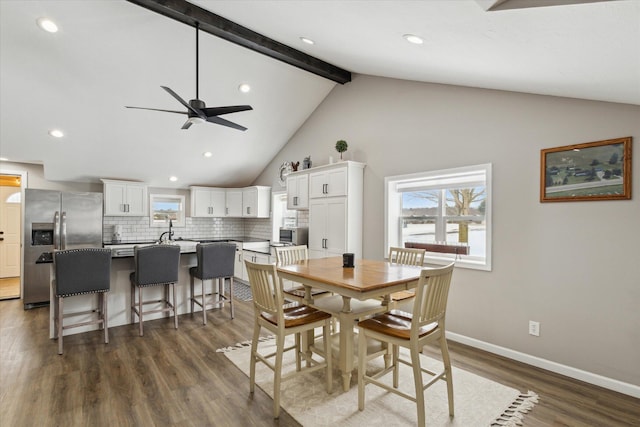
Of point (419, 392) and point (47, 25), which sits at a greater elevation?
point (47, 25)

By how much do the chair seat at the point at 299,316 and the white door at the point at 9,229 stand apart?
23.8ft

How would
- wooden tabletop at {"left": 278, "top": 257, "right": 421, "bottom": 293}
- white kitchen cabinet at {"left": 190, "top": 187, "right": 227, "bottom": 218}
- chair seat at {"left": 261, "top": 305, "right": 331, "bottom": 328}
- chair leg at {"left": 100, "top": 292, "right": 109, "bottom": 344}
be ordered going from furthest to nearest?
white kitchen cabinet at {"left": 190, "top": 187, "right": 227, "bottom": 218}, chair leg at {"left": 100, "top": 292, "right": 109, "bottom": 344}, chair seat at {"left": 261, "top": 305, "right": 331, "bottom": 328}, wooden tabletop at {"left": 278, "top": 257, "right": 421, "bottom": 293}

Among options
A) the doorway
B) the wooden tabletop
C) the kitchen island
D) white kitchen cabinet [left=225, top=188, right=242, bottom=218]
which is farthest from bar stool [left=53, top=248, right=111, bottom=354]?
the doorway

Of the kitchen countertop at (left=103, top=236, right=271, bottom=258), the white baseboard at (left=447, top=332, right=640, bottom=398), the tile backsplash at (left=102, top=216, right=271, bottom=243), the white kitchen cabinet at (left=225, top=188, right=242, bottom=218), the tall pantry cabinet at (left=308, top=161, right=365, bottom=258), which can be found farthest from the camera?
the white kitchen cabinet at (left=225, top=188, right=242, bottom=218)

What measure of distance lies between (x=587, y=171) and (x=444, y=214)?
1523mm

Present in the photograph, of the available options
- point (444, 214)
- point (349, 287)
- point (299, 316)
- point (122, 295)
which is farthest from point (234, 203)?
point (349, 287)

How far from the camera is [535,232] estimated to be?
3.13 meters

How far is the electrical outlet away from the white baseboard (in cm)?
22

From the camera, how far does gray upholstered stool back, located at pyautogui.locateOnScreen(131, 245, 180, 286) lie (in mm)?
3926

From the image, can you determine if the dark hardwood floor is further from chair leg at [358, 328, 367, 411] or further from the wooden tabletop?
the wooden tabletop

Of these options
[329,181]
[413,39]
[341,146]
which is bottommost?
[329,181]

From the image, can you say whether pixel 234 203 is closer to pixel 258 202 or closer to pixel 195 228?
pixel 258 202

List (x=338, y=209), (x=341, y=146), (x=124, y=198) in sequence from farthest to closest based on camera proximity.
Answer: (x=124, y=198) → (x=341, y=146) → (x=338, y=209)

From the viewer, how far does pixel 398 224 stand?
181 inches
